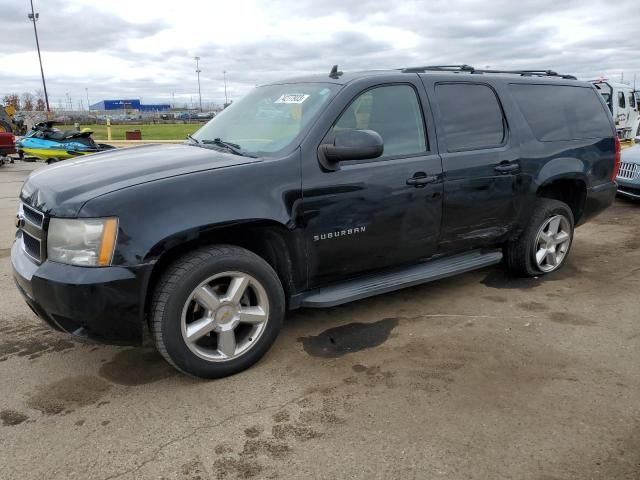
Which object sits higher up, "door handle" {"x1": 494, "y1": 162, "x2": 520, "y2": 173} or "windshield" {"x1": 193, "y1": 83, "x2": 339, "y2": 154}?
"windshield" {"x1": 193, "y1": 83, "x2": 339, "y2": 154}

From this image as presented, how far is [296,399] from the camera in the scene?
123 inches

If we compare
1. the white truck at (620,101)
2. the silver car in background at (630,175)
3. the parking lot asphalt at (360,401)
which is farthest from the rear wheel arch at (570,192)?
the white truck at (620,101)

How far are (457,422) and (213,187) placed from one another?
1.86 m

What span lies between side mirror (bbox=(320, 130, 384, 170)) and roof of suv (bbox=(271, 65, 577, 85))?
0.57 m

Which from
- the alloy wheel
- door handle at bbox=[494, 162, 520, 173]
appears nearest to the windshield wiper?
the alloy wheel

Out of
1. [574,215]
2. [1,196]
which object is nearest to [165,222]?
[574,215]

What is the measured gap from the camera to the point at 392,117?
158 inches

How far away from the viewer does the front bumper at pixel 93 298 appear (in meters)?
2.90

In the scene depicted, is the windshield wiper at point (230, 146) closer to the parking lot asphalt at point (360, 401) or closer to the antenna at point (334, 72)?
the antenna at point (334, 72)

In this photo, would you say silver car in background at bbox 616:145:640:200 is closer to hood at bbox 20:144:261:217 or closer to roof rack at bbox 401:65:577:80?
roof rack at bbox 401:65:577:80

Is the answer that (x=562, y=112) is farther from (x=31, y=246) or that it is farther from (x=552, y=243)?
(x=31, y=246)

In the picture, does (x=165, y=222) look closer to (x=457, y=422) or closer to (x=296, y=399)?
(x=296, y=399)

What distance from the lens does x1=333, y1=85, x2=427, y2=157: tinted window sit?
382 centimetres

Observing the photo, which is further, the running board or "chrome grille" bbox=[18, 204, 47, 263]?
the running board
